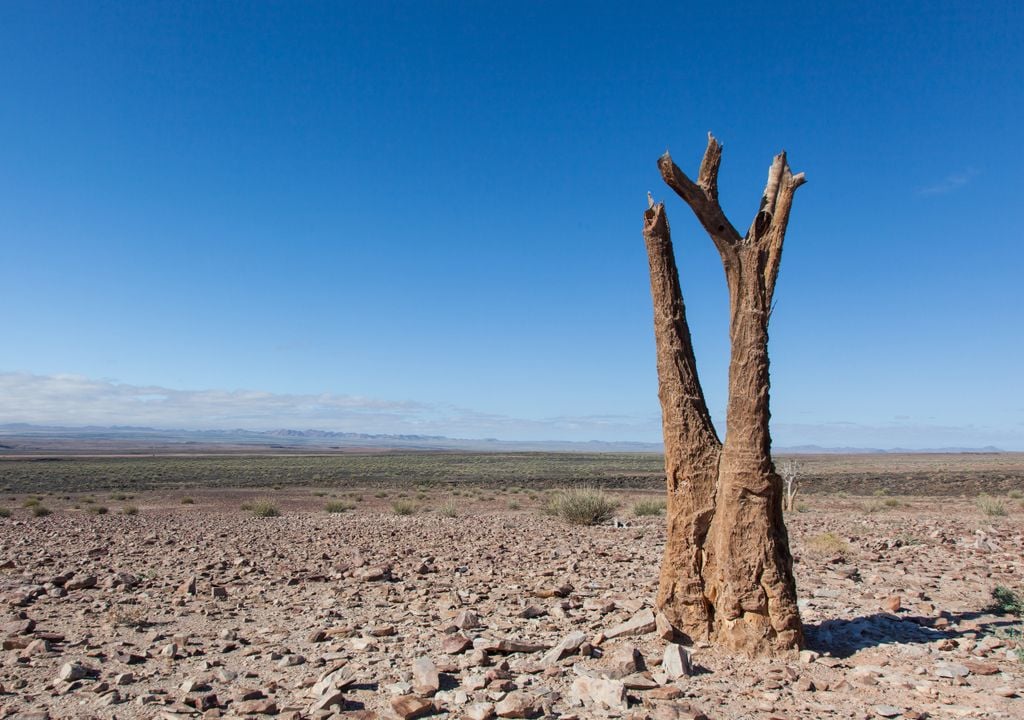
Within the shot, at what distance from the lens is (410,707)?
5.49 m

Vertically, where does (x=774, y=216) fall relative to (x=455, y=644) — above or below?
above

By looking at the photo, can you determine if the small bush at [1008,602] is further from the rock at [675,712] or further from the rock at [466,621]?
the rock at [466,621]

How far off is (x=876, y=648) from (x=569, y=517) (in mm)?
12745

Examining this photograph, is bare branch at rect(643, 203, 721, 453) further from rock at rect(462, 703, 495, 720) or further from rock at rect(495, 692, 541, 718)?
rock at rect(462, 703, 495, 720)

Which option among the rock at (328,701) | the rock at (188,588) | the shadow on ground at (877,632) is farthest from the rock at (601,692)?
the rock at (188,588)

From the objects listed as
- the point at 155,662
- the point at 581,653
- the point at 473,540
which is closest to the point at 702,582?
the point at 581,653

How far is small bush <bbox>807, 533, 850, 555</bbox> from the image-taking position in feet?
44.7

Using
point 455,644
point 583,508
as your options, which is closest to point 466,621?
point 455,644

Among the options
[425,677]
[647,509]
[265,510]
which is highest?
[425,677]

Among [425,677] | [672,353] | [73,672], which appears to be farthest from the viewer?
[672,353]

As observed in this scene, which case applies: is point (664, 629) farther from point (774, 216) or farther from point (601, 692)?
point (774, 216)

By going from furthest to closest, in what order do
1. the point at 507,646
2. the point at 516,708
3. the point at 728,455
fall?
the point at 728,455
the point at 507,646
the point at 516,708

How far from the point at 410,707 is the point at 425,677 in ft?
2.33

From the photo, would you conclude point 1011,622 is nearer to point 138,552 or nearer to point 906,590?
point 906,590
